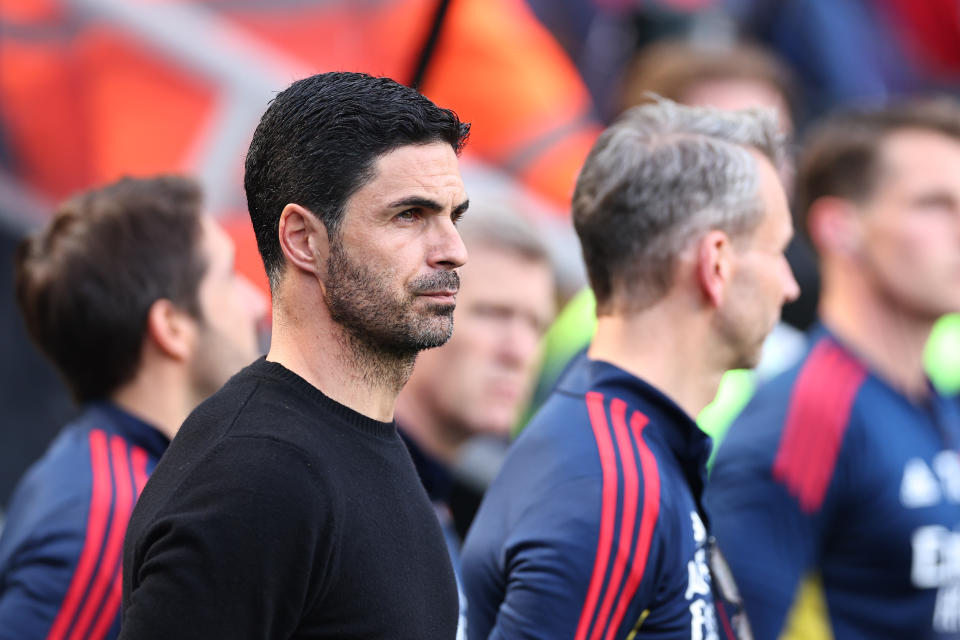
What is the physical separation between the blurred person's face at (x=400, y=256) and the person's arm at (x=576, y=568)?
1.74 feet

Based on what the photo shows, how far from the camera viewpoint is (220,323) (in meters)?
2.79

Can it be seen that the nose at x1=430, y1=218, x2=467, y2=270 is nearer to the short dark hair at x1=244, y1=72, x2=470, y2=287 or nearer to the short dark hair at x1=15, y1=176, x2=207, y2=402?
the short dark hair at x1=244, y1=72, x2=470, y2=287

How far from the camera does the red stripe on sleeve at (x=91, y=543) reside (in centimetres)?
239

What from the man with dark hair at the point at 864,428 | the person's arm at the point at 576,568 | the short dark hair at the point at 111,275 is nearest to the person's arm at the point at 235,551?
the person's arm at the point at 576,568

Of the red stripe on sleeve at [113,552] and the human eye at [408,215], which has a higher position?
the human eye at [408,215]

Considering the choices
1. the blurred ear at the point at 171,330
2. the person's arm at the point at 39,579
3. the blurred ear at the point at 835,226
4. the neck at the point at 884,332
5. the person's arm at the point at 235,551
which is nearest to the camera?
the person's arm at the point at 235,551

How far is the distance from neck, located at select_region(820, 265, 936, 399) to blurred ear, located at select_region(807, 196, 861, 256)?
0.10 m

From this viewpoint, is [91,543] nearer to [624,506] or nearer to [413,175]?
[624,506]

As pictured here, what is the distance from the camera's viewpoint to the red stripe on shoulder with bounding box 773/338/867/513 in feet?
10.9

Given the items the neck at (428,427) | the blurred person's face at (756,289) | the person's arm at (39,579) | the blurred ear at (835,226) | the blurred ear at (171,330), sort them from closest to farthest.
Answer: the person's arm at (39,579), the blurred person's face at (756,289), the blurred ear at (171,330), the neck at (428,427), the blurred ear at (835,226)

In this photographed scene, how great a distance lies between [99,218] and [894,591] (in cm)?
217

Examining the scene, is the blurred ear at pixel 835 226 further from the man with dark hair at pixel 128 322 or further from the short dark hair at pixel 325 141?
the short dark hair at pixel 325 141

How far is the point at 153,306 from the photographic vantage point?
2773mm

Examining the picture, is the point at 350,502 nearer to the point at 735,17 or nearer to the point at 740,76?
the point at 740,76
